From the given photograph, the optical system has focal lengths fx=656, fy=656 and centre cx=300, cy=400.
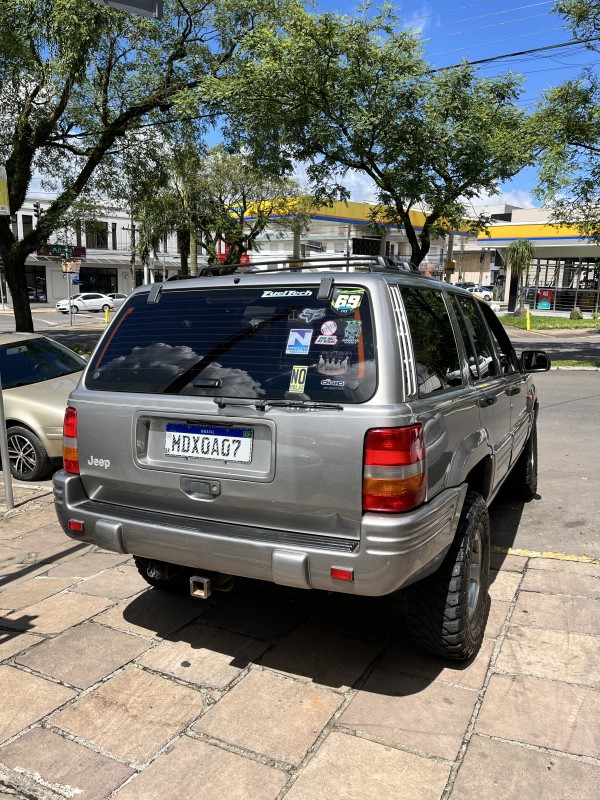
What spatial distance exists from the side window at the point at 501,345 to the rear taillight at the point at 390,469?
7.26ft

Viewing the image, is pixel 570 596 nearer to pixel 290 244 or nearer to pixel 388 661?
pixel 388 661

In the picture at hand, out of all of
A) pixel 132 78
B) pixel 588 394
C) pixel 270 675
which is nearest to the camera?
pixel 270 675

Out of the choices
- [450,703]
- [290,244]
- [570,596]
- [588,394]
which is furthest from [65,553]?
[290,244]

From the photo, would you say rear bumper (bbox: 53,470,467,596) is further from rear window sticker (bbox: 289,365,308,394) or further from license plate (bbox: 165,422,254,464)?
rear window sticker (bbox: 289,365,308,394)

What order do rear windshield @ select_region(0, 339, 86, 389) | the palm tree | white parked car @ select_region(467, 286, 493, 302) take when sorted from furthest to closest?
white parked car @ select_region(467, 286, 493, 302) → the palm tree → rear windshield @ select_region(0, 339, 86, 389)

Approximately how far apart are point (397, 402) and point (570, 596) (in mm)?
2206

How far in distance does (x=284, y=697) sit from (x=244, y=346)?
162cm

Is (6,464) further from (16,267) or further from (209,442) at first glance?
(16,267)

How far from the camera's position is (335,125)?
1436 cm

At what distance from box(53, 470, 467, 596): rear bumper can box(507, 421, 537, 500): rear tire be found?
2.71 m

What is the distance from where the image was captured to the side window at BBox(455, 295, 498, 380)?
387 centimetres

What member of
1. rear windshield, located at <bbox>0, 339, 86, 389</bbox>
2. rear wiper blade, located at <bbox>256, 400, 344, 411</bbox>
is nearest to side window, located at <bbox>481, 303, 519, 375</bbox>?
rear wiper blade, located at <bbox>256, 400, 344, 411</bbox>

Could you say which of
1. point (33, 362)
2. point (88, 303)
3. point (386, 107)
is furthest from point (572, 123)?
point (88, 303)

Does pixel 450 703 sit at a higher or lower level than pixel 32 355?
lower
